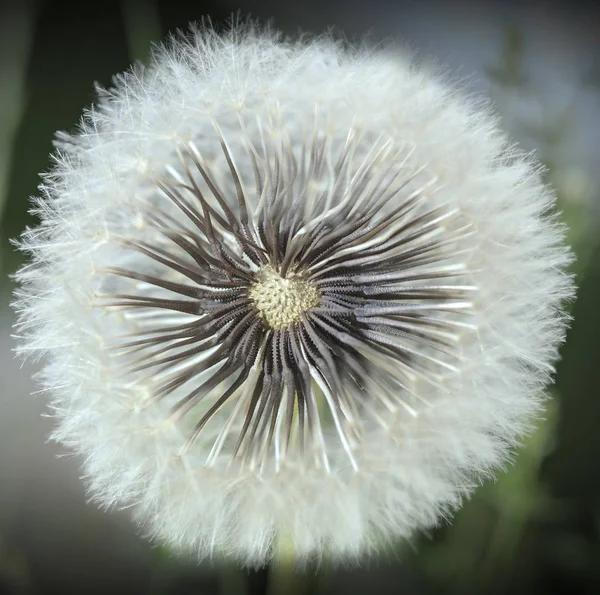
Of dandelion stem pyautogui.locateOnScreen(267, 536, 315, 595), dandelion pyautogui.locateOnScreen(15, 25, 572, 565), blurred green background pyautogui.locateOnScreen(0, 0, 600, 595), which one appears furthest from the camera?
blurred green background pyautogui.locateOnScreen(0, 0, 600, 595)

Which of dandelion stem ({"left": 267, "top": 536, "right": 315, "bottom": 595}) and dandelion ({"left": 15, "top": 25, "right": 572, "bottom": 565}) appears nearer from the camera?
dandelion ({"left": 15, "top": 25, "right": 572, "bottom": 565})

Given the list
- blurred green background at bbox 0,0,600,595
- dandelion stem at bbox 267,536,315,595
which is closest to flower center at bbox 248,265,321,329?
dandelion stem at bbox 267,536,315,595

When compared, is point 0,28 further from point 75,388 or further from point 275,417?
point 275,417

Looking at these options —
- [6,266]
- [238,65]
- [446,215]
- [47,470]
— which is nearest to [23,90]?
[6,266]

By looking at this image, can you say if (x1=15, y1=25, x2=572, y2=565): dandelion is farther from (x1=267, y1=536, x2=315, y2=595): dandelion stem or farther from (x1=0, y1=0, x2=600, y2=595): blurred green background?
(x1=0, y1=0, x2=600, y2=595): blurred green background

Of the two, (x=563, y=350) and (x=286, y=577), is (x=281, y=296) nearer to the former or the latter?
(x=286, y=577)
